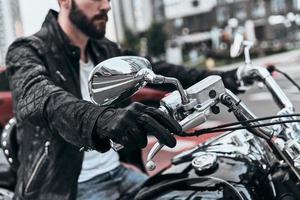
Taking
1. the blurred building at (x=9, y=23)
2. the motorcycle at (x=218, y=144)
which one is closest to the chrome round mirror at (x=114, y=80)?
the motorcycle at (x=218, y=144)

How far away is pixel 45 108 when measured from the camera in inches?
61.2

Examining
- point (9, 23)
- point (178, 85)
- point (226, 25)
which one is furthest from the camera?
point (226, 25)

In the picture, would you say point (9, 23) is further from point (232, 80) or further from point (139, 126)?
point (139, 126)

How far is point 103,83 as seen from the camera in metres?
1.17

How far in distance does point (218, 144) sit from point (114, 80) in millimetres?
623

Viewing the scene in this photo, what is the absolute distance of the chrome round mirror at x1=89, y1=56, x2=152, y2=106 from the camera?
1160mm

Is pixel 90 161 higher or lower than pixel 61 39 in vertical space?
lower

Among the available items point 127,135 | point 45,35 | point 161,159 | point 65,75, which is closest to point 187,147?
point 161,159

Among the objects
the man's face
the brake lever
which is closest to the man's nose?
the man's face

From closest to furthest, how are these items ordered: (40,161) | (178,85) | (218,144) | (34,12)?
1. (178,85)
2. (218,144)
3. (40,161)
4. (34,12)

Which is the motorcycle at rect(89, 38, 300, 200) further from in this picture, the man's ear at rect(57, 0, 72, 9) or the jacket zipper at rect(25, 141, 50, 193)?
the man's ear at rect(57, 0, 72, 9)

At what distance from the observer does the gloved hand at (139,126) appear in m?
1.14

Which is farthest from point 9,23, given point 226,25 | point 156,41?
point 156,41

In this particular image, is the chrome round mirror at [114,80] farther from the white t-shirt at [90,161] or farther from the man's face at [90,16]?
the white t-shirt at [90,161]
